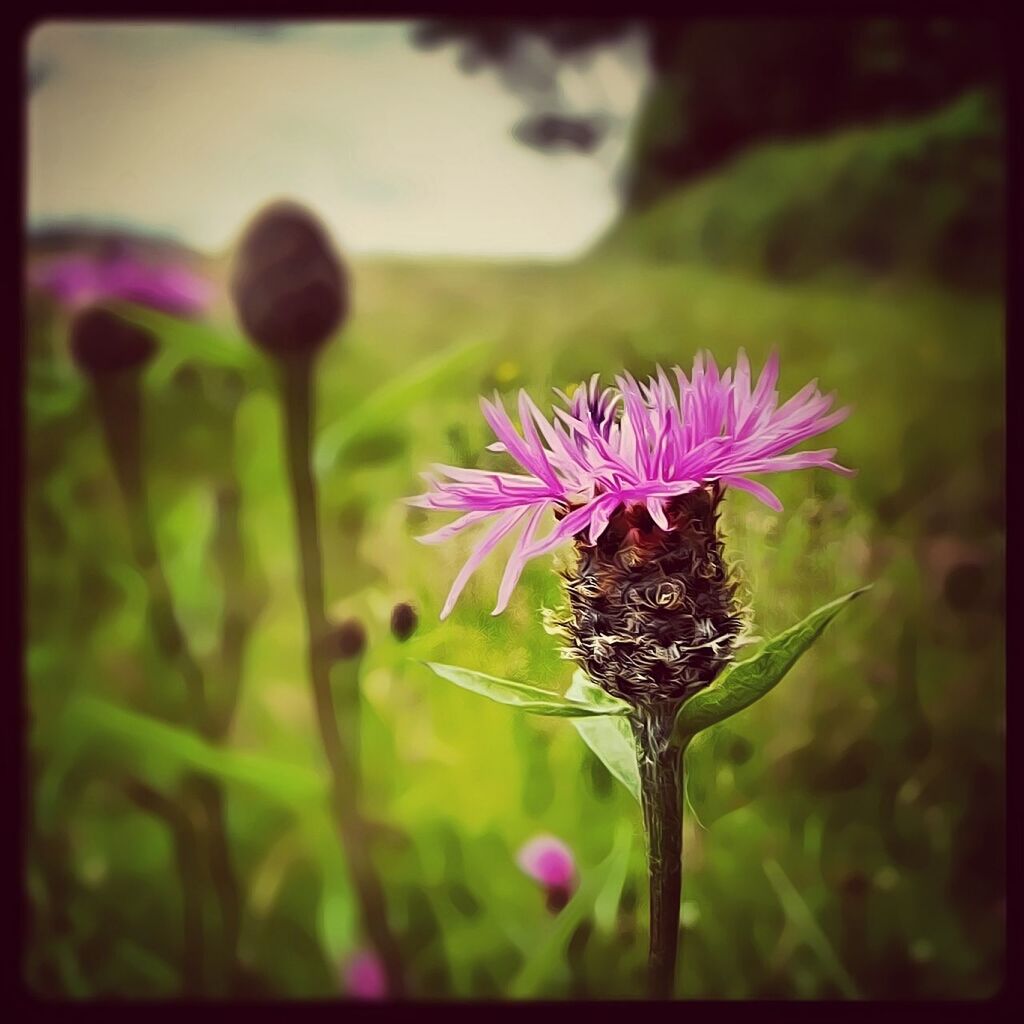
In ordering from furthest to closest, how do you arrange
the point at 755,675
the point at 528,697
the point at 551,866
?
the point at 551,866
the point at 528,697
the point at 755,675

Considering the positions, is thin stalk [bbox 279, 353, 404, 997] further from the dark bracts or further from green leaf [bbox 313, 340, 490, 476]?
the dark bracts

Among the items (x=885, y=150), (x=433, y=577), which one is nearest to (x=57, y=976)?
(x=433, y=577)

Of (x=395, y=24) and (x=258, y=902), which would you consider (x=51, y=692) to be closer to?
(x=258, y=902)

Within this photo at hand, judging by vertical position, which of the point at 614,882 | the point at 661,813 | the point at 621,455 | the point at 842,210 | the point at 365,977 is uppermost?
the point at 842,210

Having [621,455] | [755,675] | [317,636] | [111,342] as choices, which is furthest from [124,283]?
[755,675]

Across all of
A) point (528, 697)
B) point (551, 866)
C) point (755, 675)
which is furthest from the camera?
point (551, 866)

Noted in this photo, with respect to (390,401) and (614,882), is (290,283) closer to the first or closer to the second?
(390,401)

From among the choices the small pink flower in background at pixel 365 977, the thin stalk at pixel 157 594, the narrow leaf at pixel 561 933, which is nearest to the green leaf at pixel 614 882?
the narrow leaf at pixel 561 933
